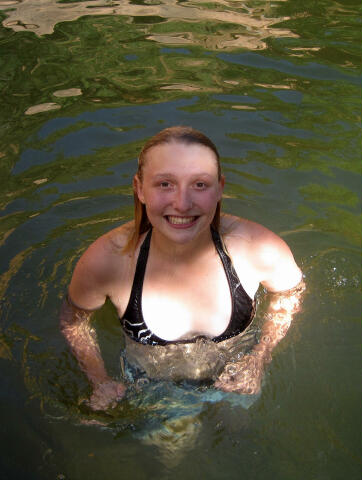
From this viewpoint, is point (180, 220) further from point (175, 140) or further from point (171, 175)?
point (175, 140)

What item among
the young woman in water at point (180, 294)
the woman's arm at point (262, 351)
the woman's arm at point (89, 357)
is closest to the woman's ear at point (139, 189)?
the young woman in water at point (180, 294)

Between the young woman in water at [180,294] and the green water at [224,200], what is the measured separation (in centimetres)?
18

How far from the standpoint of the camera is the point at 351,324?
3539mm

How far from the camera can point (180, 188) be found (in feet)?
7.91

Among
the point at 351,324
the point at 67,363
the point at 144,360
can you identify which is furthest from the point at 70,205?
the point at 351,324

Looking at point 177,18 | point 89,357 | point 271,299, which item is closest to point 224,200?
point 271,299

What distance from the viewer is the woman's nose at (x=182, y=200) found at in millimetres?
2395

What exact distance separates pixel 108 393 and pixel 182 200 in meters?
1.16

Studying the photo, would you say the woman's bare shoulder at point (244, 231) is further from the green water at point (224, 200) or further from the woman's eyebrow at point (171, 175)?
the green water at point (224, 200)

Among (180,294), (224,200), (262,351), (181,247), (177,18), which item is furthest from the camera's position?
(177,18)

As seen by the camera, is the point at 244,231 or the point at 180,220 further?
the point at 244,231

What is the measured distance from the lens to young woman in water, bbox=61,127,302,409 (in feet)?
9.11

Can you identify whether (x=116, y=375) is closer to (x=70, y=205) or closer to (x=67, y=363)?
(x=67, y=363)

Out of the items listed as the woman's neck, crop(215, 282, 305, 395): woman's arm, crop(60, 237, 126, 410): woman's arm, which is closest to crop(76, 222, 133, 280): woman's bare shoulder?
crop(60, 237, 126, 410): woman's arm
